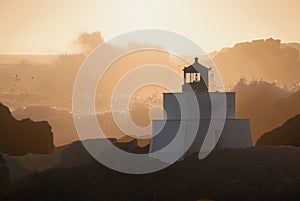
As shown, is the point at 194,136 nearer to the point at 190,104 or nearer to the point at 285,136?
the point at 190,104

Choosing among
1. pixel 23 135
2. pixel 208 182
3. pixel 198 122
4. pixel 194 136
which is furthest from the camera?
pixel 23 135

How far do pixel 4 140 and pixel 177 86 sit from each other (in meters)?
37.8

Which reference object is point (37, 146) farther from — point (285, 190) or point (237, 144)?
point (285, 190)

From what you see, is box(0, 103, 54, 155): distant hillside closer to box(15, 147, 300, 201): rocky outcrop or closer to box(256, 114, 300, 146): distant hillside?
box(256, 114, 300, 146): distant hillside

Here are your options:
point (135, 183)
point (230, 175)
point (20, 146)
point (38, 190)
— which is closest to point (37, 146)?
point (20, 146)

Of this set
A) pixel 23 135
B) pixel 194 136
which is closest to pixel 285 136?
pixel 194 136

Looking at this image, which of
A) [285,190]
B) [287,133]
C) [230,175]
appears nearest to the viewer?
[285,190]

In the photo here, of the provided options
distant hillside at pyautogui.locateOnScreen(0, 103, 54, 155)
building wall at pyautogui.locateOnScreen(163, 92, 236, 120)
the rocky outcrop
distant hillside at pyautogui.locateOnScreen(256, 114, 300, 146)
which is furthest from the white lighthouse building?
distant hillside at pyautogui.locateOnScreen(0, 103, 54, 155)

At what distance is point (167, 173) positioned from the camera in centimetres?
4597

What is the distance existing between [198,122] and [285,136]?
24804 millimetres

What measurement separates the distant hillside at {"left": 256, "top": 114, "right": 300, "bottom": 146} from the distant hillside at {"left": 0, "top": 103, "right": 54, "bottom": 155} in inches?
1117

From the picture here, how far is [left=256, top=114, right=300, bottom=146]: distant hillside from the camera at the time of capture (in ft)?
211

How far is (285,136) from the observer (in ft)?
221

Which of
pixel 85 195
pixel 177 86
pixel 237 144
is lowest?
pixel 85 195
